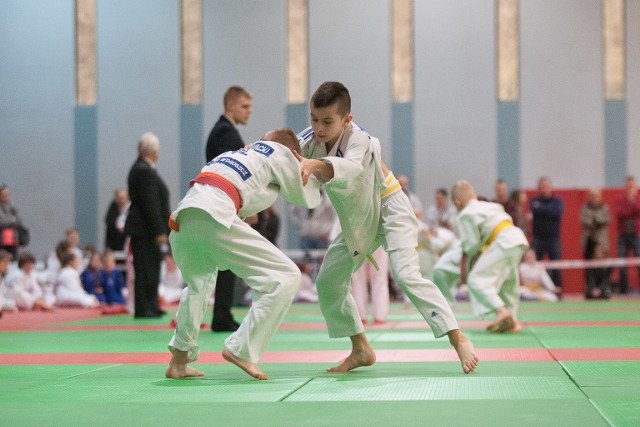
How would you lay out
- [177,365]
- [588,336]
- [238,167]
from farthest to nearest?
[588,336] → [177,365] → [238,167]

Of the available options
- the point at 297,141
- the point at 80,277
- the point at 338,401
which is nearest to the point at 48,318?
the point at 80,277

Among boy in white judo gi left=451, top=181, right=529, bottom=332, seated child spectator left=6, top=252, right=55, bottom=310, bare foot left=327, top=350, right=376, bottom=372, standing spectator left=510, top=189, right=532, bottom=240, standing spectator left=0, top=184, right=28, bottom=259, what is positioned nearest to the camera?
bare foot left=327, top=350, right=376, bottom=372

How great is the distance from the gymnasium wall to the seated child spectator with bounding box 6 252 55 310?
15.3 feet

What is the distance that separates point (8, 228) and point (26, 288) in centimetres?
122

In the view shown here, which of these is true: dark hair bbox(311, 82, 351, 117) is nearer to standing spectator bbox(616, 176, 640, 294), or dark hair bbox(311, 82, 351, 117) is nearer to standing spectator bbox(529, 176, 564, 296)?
standing spectator bbox(529, 176, 564, 296)

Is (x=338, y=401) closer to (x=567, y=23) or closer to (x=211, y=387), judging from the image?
(x=211, y=387)

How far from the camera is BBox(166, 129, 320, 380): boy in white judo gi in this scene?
465 centimetres

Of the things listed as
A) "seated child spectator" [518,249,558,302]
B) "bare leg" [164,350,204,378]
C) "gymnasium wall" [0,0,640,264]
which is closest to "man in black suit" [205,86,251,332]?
"bare leg" [164,350,204,378]

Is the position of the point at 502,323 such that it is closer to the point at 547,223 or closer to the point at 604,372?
the point at 604,372

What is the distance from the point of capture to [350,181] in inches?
194

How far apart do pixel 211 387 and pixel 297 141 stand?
4.33 feet

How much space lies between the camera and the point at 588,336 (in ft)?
24.8

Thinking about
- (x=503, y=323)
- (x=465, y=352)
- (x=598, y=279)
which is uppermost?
(x=465, y=352)

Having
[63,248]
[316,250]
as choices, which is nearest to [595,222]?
[316,250]
